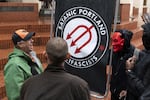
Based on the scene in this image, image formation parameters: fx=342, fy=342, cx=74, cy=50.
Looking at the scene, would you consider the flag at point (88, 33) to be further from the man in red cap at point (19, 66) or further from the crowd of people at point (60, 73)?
the man in red cap at point (19, 66)

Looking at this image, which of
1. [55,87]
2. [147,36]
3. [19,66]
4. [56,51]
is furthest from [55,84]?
[147,36]

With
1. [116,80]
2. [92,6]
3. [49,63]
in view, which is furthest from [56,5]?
[49,63]

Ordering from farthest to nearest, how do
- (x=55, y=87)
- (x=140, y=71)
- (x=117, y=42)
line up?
(x=117, y=42) → (x=140, y=71) → (x=55, y=87)

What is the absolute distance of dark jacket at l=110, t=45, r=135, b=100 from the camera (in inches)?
153

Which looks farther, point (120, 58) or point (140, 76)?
point (120, 58)

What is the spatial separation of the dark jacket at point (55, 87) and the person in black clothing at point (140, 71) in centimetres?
83

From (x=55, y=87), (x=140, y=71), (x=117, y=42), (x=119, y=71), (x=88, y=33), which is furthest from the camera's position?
(x=119, y=71)

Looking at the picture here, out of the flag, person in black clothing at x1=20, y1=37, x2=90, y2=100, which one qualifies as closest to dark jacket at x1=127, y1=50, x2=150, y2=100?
Answer: the flag

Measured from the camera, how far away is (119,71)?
154 inches

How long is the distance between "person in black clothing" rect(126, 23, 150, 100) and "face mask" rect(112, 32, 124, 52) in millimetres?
527

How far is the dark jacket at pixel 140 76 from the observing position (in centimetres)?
302

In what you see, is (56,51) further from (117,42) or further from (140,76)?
(117,42)

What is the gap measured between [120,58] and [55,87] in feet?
5.74

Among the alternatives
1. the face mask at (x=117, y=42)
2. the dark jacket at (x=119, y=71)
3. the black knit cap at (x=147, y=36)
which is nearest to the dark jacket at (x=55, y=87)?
the black knit cap at (x=147, y=36)
